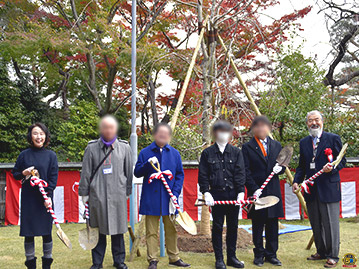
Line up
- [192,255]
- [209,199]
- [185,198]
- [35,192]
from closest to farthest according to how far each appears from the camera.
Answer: [35,192] → [209,199] → [192,255] → [185,198]

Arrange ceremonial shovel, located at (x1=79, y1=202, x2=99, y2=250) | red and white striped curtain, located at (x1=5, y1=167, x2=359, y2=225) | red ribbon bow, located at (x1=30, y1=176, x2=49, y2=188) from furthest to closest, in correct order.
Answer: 1. red and white striped curtain, located at (x1=5, y1=167, x2=359, y2=225)
2. ceremonial shovel, located at (x1=79, y1=202, x2=99, y2=250)
3. red ribbon bow, located at (x1=30, y1=176, x2=49, y2=188)

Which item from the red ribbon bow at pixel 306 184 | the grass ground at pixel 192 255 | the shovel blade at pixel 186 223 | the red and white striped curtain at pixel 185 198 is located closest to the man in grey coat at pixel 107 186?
the grass ground at pixel 192 255

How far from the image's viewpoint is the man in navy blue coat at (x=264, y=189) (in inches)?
171

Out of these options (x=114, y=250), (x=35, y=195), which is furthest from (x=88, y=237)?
(x=35, y=195)

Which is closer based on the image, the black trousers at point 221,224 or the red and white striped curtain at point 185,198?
the black trousers at point 221,224

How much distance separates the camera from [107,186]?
402cm

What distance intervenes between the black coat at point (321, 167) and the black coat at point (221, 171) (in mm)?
897

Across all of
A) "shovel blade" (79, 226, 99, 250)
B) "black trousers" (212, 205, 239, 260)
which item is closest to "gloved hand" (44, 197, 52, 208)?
"shovel blade" (79, 226, 99, 250)

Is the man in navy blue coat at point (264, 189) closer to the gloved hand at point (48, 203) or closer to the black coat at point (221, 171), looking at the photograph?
the black coat at point (221, 171)

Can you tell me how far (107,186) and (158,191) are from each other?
57 centimetres

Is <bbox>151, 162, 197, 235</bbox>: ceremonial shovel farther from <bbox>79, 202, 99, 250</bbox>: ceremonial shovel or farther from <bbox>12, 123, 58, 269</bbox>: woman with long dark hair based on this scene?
<bbox>12, 123, 58, 269</bbox>: woman with long dark hair

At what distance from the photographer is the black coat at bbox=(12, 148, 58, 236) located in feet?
12.7

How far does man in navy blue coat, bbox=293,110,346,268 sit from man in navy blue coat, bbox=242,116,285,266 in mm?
424

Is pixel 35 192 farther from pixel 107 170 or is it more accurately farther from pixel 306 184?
pixel 306 184
